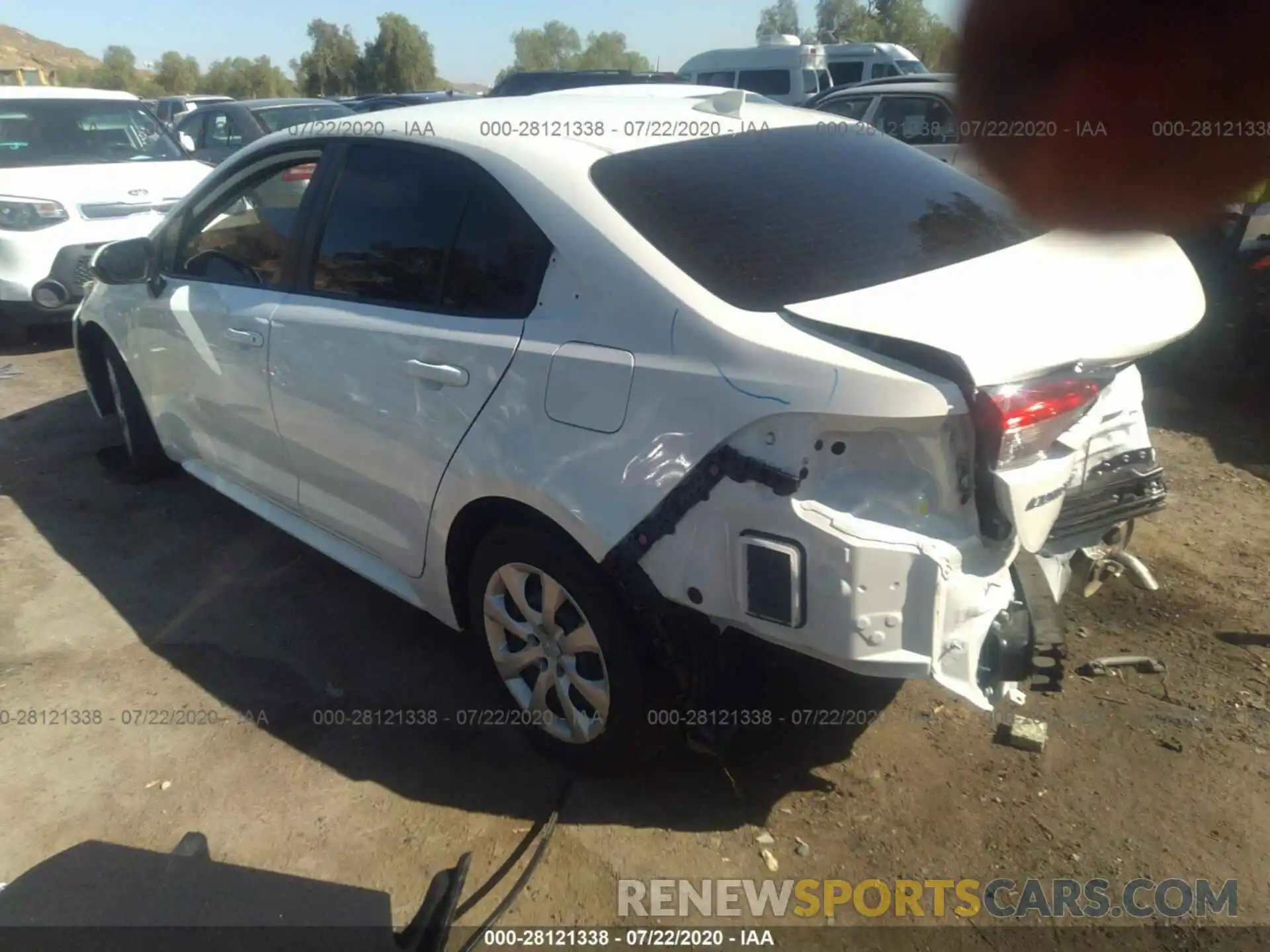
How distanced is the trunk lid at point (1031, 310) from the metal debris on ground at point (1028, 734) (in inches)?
47.5

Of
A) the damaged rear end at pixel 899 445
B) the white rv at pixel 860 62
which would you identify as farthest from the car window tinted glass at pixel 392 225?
the white rv at pixel 860 62

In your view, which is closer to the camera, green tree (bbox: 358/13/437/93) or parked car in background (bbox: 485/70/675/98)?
parked car in background (bbox: 485/70/675/98)

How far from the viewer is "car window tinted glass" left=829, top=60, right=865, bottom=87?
59.2ft

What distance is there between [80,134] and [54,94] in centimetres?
48

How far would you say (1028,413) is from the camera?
198cm

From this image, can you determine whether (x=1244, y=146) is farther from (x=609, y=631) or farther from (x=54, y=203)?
(x=54, y=203)

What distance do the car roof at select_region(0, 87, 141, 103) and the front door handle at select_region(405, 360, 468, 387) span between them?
Answer: 705 cm

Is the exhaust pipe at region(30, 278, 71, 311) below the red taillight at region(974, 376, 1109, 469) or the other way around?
below

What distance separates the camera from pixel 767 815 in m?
2.61

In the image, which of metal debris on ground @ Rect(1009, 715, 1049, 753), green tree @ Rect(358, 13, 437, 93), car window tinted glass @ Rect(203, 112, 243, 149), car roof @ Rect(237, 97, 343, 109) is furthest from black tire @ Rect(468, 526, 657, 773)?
green tree @ Rect(358, 13, 437, 93)

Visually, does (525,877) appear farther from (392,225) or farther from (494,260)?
(392,225)

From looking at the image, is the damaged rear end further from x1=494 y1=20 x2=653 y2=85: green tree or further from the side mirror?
x1=494 y1=20 x2=653 y2=85: green tree

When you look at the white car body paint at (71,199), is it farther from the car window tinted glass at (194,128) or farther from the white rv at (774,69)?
the white rv at (774,69)

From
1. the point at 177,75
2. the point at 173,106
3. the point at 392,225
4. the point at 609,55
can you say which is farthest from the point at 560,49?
the point at 392,225
